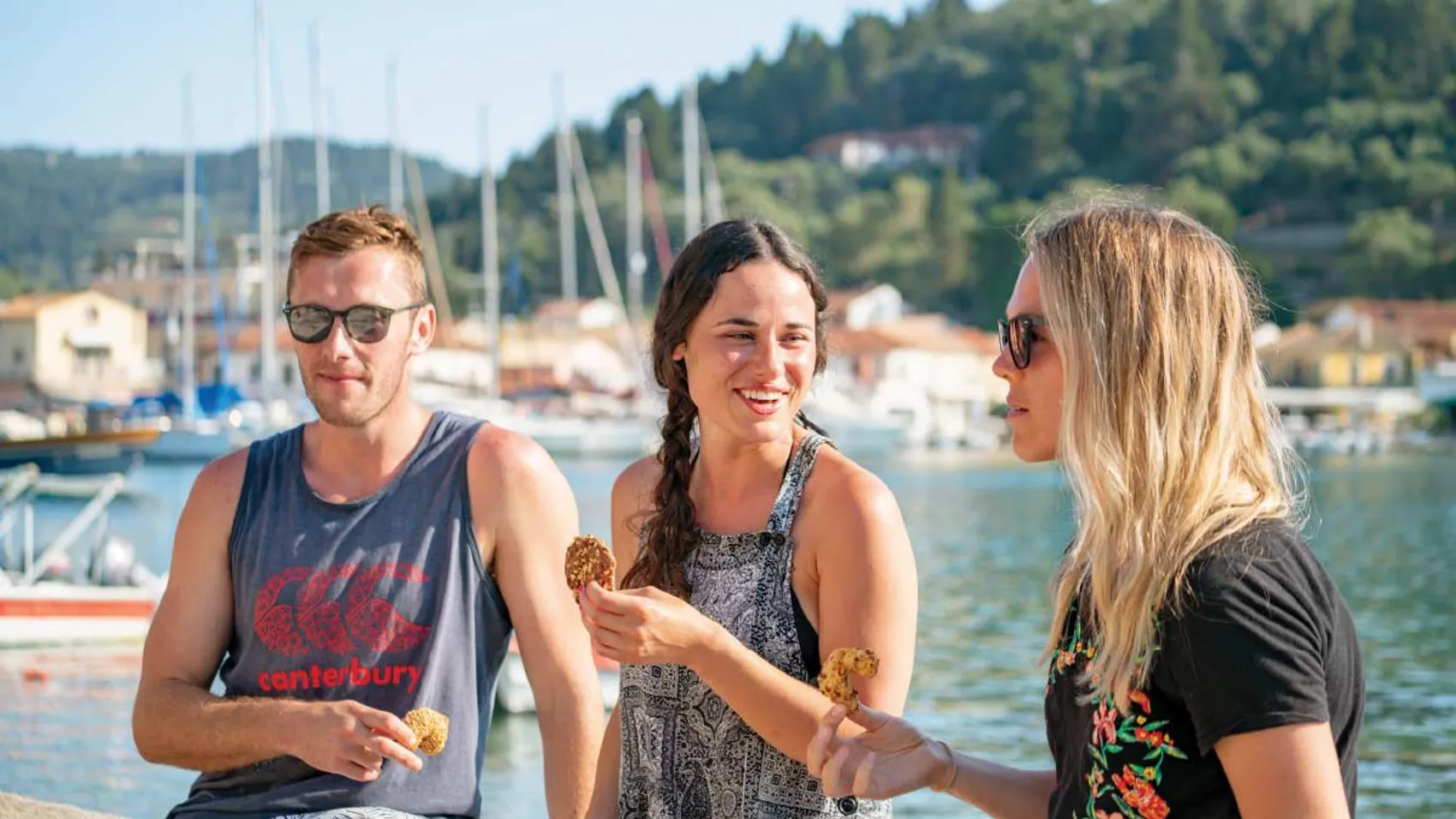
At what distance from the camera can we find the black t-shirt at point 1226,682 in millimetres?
2055

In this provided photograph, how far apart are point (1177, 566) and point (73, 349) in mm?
101735

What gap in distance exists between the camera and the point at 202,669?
134 inches

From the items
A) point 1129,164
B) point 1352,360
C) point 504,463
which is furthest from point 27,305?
point 504,463

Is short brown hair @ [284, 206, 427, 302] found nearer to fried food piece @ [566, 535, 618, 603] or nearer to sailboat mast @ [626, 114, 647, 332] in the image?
fried food piece @ [566, 535, 618, 603]

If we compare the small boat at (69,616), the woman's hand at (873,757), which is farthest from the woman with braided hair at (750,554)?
the small boat at (69,616)

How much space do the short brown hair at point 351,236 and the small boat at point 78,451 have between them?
40243 mm

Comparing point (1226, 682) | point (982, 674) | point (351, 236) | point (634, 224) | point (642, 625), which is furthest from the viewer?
point (634, 224)

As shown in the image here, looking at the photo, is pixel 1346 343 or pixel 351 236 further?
pixel 1346 343

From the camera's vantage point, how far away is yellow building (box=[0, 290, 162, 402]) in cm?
9494

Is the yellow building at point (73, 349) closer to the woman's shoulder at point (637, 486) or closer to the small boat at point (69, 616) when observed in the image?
the small boat at point (69, 616)

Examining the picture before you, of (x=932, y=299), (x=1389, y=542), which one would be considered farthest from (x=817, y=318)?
(x=932, y=299)

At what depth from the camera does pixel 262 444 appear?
3.56 metres

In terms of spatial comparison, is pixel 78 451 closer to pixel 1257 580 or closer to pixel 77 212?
pixel 1257 580

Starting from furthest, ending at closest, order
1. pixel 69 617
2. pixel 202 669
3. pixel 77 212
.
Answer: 1. pixel 77 212
2. pixel 69 617
3. pixel 202 669
